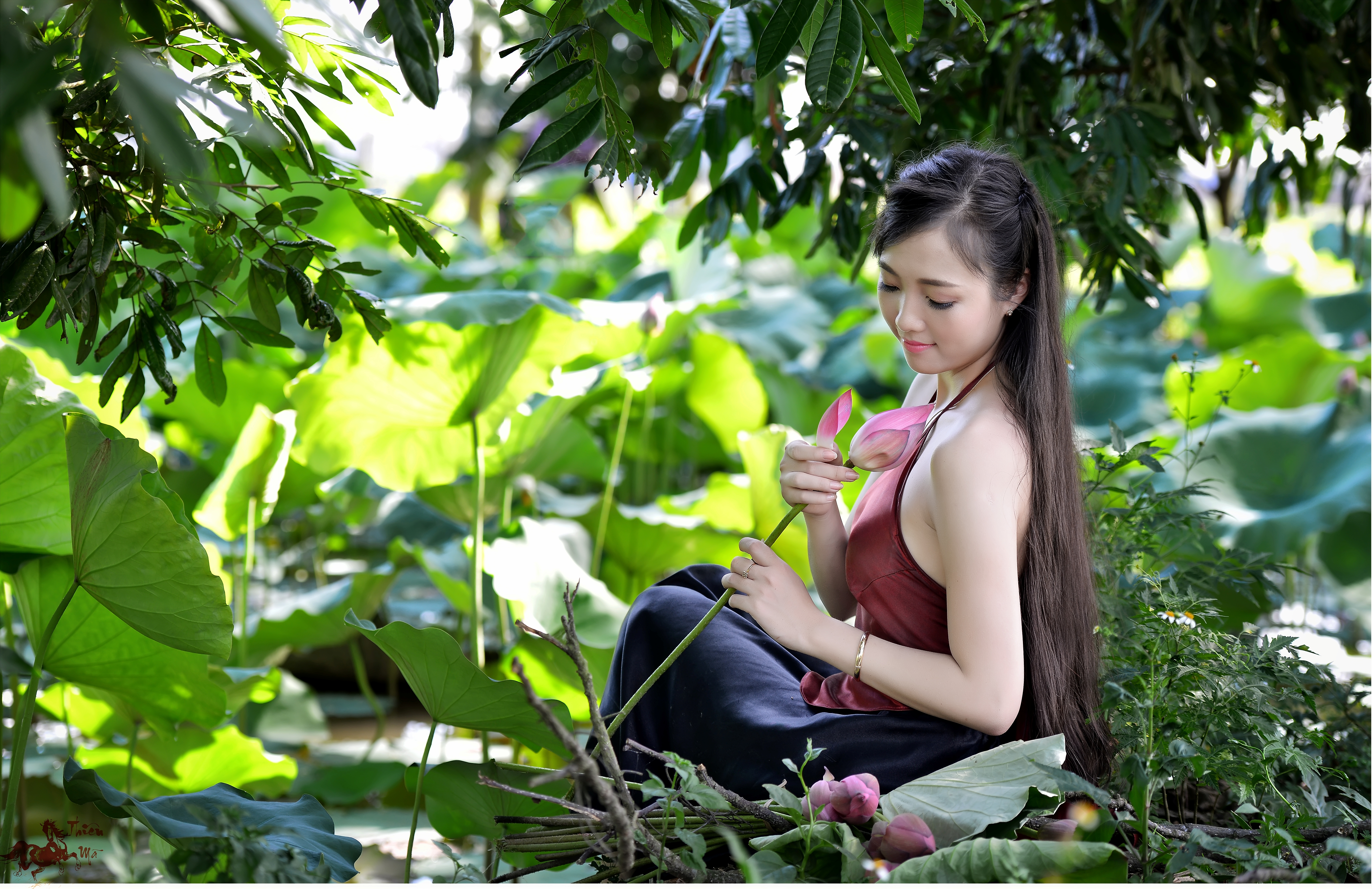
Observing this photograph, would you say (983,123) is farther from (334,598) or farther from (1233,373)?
(334,598)

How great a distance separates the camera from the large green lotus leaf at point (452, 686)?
963 millimetres

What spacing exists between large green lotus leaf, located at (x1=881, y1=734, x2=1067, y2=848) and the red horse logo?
2.34ft

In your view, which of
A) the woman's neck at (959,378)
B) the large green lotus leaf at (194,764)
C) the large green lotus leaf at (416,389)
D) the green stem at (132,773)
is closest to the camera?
the woman's neck at (959,378)

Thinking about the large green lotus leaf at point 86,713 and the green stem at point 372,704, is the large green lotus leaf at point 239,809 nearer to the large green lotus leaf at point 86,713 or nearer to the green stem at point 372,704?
the large green lotus leaf at point 86,713

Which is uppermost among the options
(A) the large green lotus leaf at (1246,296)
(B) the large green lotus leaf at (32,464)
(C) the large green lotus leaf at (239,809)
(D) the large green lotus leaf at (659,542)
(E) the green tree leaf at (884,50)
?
(A) the large green lotus leaf at (1246,296)

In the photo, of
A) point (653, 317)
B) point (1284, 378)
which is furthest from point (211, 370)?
point (1284, 378)

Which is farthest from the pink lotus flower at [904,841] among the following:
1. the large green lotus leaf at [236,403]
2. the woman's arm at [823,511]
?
the large green lotus leaf at [236,403]

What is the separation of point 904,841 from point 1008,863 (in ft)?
0.25

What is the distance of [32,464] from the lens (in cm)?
104

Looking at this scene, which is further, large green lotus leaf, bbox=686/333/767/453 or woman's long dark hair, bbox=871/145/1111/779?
large green lotus leaf, bbox=686/333/767/453

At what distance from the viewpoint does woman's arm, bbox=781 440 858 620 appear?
864mm

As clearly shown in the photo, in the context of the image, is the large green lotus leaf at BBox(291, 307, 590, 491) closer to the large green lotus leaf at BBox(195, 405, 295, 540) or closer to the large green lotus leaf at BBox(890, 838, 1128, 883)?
the large green lotus leaf at BBox(195, 405, 295, 540)

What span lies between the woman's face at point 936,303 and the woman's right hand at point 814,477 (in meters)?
0.12

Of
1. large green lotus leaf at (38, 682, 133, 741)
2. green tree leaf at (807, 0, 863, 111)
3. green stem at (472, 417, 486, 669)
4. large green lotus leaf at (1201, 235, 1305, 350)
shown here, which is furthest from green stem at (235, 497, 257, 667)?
large green lotus leaf at (1201, 235, 1305, 350)
